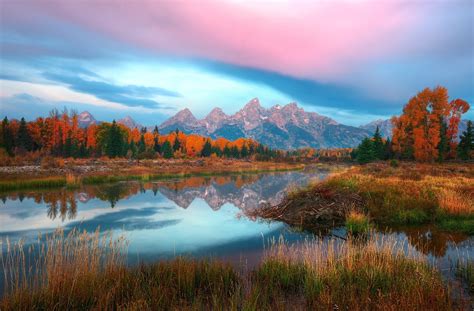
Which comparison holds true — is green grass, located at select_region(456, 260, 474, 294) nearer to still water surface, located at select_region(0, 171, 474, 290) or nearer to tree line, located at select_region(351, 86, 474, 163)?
still water surface, located at select_region(0, 171, 474, 290)

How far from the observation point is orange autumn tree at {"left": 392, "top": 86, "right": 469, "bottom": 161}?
51.6 meters

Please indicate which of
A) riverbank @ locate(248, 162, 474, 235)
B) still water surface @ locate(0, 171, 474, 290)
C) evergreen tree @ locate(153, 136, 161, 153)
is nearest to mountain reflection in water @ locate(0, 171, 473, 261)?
still water surface @ locate(0, 171, 474, 290)

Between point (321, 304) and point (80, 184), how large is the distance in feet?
115

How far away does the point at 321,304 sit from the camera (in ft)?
20.8

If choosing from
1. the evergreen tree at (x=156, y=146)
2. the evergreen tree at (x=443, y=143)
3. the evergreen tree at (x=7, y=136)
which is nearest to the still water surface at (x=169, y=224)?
the evergreen tree at (x=443, y=143)

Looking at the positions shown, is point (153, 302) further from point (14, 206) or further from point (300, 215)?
point (14, 206)

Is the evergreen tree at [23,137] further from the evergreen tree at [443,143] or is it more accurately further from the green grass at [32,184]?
the evergreen tree at [443,143]

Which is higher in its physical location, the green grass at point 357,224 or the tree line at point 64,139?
the tree line at point 64,139

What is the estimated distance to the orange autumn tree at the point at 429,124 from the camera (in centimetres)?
5162

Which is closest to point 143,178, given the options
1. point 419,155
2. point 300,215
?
point 300,215

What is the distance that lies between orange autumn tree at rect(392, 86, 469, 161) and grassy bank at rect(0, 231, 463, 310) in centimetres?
5196

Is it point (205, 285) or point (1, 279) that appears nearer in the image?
point (205, 285)

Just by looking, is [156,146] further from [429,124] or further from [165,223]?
[165,223]

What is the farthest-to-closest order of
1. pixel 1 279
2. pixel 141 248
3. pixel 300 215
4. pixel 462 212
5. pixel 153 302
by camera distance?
pixel 300 215, pixel 462 212, pixel 141 248, pixel 1 279, pixel 153 302
